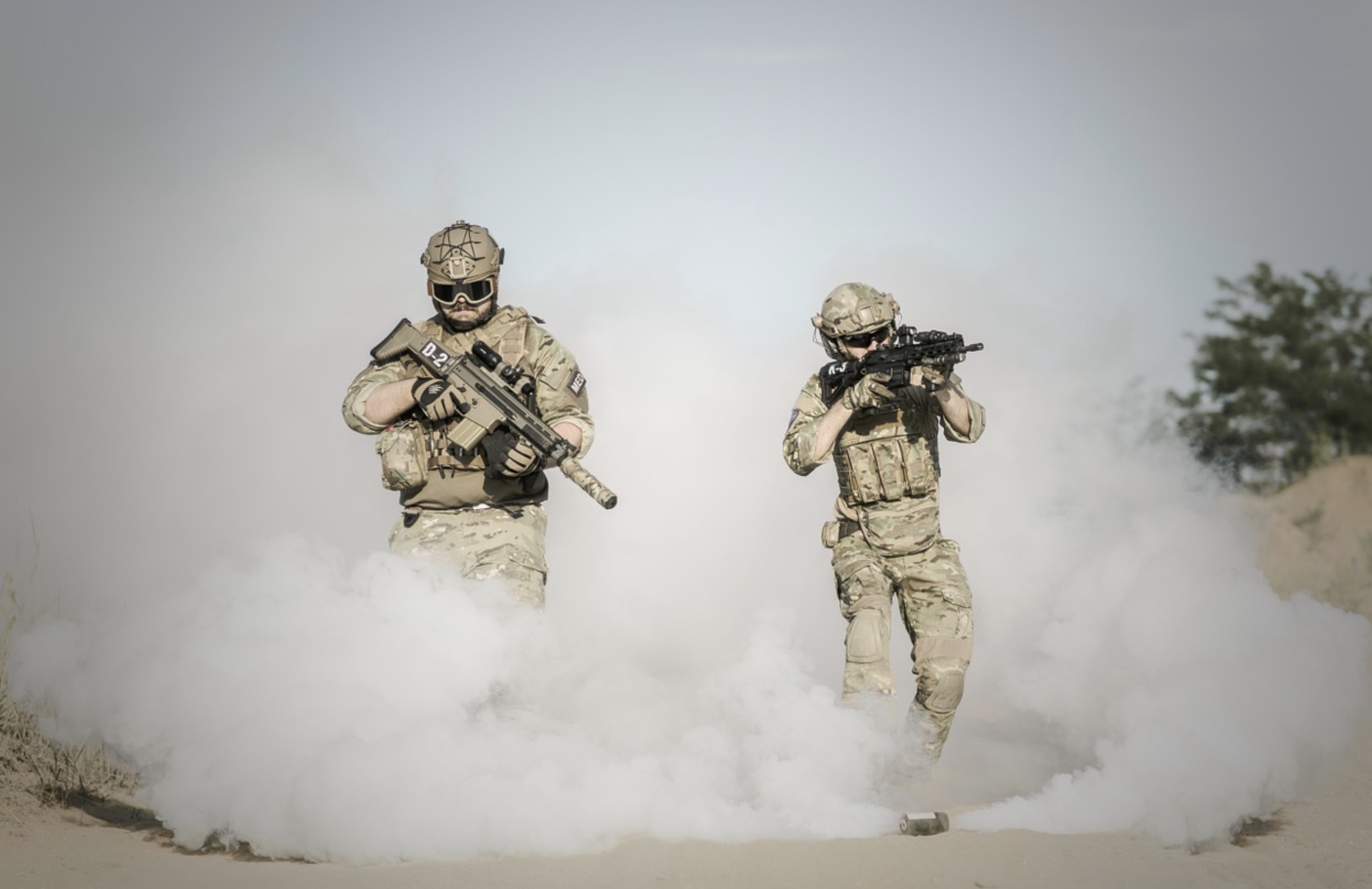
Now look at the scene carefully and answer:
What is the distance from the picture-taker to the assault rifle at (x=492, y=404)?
6.40 metres

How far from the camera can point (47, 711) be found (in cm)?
661

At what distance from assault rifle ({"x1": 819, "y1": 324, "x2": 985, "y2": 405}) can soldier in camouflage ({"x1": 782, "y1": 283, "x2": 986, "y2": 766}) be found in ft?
0.27

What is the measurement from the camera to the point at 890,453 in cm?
690

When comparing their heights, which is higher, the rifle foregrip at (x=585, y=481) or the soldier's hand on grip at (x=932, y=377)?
the soldier's hand on grip at (x=932, y=377)

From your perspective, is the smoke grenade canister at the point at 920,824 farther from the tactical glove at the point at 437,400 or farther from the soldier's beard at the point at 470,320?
the soldier's beard at the point at 470,320

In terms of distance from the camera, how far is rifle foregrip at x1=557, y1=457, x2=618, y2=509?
624 centimetres

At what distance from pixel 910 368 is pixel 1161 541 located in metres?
2.69

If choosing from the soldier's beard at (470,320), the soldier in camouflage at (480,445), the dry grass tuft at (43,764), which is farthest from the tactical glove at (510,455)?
the dry grass tuft at (43,764)

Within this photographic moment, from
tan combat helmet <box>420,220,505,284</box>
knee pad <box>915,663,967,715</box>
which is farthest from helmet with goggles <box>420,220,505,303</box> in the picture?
knee pad <box>915,663,967,715</box>

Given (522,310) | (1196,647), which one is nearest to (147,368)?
(522,310)

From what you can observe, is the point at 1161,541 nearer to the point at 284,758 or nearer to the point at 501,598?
the point at 501,598

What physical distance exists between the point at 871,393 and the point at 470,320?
1.82m

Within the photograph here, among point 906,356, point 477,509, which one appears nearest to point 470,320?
point 477,509

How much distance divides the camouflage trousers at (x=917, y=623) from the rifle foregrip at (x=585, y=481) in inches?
50.1
